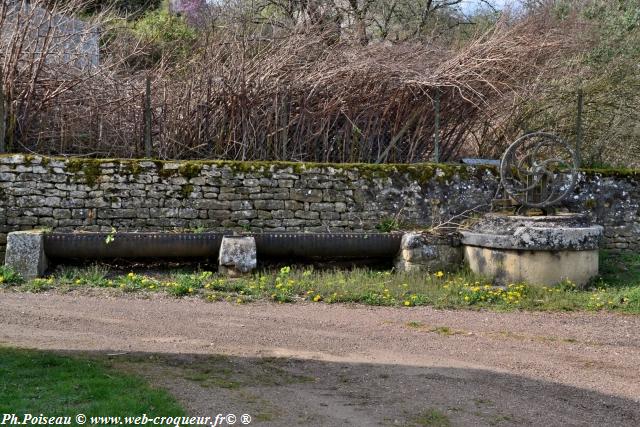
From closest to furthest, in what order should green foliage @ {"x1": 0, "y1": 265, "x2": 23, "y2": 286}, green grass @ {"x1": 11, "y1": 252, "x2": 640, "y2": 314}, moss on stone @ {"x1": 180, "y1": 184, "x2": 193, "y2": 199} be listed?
green grass @ {"x1": 11, "y1": 252, "x2": 640, "y2": 314} < green foliage @ {"x1": 0, "y1": 265, "x2": 23, "y2": 286} < moss on stone @ {"x1": 180, "y1": 184, "x2": 193, "y2": 199}

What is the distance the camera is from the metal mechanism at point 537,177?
11453 mm

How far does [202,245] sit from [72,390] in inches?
225

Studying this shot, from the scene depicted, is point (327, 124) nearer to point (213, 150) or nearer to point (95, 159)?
point (213, 150)

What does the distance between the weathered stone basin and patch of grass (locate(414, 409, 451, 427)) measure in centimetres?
571

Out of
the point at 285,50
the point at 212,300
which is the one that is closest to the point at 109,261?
the point at 212,300

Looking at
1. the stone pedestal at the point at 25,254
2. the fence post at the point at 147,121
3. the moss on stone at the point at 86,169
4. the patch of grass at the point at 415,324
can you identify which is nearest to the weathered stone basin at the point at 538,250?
the patch of grass at the point at 415,324

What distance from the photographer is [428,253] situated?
11.2 meters

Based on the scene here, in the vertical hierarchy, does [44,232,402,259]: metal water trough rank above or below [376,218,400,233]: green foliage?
below

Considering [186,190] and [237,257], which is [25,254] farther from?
[237,257]

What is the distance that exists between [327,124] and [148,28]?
29.6 ft

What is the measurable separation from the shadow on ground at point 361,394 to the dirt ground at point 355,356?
0.02 metres

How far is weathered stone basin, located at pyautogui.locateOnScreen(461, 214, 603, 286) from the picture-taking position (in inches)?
419

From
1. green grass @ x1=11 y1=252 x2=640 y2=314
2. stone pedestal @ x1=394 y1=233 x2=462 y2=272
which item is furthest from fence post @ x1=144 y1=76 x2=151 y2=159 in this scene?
stone pedestal @ x1=394 y1=233 x2=462 y2=272

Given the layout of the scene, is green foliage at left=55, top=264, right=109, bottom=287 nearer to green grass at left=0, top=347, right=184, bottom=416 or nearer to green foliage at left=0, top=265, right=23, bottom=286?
green foliage at left=0, top=265, right=23, bottom=286
